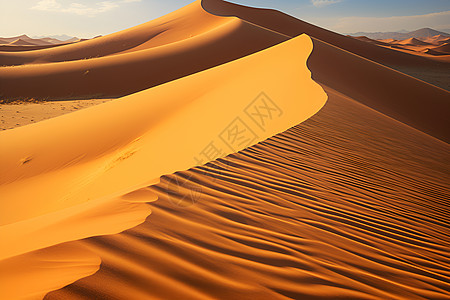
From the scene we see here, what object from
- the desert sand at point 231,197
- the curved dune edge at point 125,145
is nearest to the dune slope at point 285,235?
the desert sand at point 231,197

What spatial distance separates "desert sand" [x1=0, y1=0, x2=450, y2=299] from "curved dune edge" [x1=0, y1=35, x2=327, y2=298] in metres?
0.03

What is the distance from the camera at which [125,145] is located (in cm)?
694

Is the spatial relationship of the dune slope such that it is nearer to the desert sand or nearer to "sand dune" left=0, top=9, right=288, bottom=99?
the desert sand

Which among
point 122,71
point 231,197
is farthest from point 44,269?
point 122,71

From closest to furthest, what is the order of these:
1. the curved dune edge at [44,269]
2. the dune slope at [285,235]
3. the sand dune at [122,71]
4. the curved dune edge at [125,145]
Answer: the curved dune edge at [44,269], the dune slope at [285,235], the curved dune edge at [125,145], the sand dune at [122,71]

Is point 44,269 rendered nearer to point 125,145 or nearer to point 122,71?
point 125,145

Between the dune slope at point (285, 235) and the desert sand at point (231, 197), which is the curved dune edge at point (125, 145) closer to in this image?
the desert sand at point (231, 197)

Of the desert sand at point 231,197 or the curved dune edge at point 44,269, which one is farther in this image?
the desert sand at point 231,197

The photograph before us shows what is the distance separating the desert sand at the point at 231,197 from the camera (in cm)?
187

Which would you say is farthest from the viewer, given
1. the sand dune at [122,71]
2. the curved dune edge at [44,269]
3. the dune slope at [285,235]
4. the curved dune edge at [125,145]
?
the sand dune at [122,71]

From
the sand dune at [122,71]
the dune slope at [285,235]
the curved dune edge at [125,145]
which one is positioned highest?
the sand dune at [122,71]

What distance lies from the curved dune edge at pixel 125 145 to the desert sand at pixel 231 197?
3cm

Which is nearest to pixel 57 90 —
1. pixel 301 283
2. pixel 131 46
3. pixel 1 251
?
pixel 131 46

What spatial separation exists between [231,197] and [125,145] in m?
4.69
